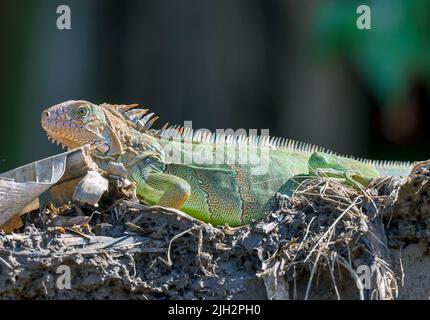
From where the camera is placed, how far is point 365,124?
6.64m

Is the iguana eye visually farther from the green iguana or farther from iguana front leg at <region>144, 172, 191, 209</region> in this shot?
iguana front leg at <region>144, 172, 191, 209</region>

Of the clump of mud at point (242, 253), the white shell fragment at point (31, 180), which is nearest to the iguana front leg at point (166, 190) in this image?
the white shell fragment at point (31, 180)

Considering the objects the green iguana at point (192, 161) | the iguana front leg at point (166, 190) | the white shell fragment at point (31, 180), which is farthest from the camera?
the green iguana at point (192, 161)

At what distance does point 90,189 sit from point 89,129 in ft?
3.88

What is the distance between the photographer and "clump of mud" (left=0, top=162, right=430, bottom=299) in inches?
153

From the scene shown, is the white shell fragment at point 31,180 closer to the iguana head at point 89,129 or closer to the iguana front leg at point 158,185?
the iguana front leg at point 158,185

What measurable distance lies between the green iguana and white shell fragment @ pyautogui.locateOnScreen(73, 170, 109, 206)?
0.83m

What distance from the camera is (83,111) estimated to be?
5.45m

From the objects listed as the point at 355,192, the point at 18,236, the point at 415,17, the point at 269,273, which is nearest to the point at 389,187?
the point at 355,192

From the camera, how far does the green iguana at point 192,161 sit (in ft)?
17.6

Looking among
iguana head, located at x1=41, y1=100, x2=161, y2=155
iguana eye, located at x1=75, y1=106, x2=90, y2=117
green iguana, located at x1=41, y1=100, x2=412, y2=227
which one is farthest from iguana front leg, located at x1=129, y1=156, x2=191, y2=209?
iguana eye, located at x1=75, y1=106, x2=90, y2=117

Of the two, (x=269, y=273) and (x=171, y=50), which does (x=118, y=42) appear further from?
(x=269, y=273)

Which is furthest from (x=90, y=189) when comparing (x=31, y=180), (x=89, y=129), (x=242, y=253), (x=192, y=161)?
(x=192, y=161)

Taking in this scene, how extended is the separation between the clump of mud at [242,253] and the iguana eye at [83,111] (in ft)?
4.22
